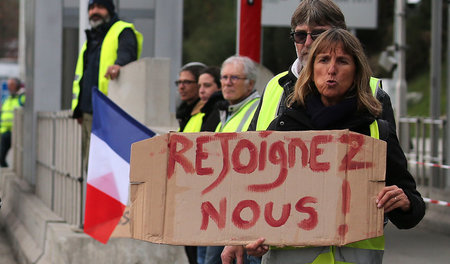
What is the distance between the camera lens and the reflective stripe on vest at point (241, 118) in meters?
6.04

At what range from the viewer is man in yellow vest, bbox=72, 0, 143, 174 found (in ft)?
27.4

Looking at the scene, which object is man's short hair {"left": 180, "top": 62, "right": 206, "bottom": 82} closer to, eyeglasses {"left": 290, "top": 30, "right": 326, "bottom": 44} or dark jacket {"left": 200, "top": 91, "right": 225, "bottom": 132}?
dark jacket {"left": 200, "top": 91, "right": 225, "bottom": 132}

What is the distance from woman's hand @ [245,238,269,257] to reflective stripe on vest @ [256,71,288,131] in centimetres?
59

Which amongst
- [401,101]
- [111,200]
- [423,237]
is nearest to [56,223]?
[111,200]

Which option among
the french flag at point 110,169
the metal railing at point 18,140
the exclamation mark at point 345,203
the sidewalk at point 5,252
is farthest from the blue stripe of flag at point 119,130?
the metal railing at point 18,140

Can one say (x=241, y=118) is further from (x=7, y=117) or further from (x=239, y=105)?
(x=7, y=117)

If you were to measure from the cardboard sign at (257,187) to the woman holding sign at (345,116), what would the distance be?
7cm

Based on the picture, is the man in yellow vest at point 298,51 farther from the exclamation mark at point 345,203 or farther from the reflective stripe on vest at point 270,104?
the exclamation mark at point 345,203

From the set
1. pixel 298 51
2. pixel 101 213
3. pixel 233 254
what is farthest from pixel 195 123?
pixel 233 254

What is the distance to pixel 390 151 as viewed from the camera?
12.2 feet

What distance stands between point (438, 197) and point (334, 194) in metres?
9.19

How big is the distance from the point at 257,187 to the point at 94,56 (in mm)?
4927

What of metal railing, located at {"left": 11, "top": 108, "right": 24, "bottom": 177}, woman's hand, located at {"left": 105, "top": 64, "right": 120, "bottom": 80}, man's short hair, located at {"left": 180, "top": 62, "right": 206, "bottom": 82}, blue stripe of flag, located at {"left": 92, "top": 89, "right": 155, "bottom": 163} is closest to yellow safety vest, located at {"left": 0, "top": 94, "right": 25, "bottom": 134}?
Answer: metal railing, located at {"left": 11, "top": 108, "right": 24, "bottom": 177}

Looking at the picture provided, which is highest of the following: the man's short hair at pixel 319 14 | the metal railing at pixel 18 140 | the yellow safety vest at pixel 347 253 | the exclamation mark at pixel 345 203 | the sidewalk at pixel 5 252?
the man's short hair at pixel 319 14
